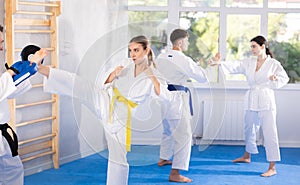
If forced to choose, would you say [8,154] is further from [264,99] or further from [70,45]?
[264,99]

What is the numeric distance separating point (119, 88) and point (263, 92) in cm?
255

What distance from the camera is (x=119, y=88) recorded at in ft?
10.8

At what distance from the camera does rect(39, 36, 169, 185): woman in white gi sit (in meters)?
3.22

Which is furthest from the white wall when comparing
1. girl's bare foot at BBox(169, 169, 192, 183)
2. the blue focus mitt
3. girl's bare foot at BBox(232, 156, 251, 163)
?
the blue focus mitt

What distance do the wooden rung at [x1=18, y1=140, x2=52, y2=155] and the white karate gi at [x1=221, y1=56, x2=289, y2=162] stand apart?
1.94 meters

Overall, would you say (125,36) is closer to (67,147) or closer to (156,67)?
(156,67)

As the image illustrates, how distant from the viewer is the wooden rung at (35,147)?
5.09m

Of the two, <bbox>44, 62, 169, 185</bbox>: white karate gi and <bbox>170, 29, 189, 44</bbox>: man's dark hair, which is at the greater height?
<bbox>170, 29, 189, 44</bbox>: man's dark hair

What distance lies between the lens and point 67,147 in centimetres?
583

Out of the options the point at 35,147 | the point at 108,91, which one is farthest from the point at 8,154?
the point at 35,147

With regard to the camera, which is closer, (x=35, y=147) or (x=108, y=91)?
(x=108, y=91)

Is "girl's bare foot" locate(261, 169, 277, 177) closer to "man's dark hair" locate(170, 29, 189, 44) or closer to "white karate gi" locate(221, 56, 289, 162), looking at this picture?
"white karate gi" locate(221, 56, 289, 162)

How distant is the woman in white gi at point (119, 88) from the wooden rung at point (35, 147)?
1.90m

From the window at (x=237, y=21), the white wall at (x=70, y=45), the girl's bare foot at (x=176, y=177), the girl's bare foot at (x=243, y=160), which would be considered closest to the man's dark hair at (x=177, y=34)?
the white wall at (x=70, y=45)
